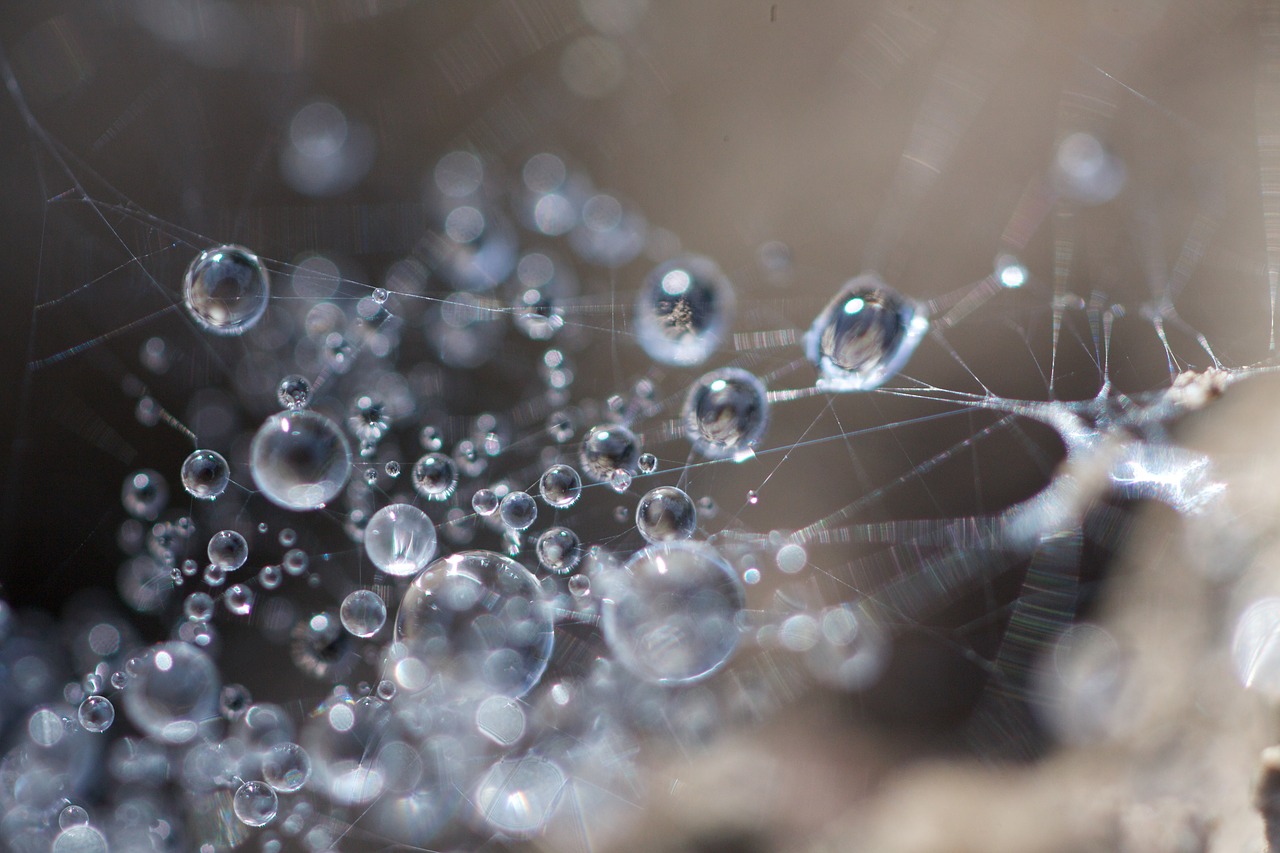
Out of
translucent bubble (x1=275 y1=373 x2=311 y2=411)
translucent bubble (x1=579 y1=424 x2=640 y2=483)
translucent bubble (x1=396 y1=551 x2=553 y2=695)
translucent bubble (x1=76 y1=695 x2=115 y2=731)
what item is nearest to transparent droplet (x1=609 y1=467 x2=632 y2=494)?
translucent bubble (x1=579 y1=424 x2=640 y2=483)

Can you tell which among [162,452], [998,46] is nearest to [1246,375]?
[998,46]

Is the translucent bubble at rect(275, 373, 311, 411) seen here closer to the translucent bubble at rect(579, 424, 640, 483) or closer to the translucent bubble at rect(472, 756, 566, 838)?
the translucent bubble at rect(579, 424, 640, 483)

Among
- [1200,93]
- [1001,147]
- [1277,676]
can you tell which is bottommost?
[1277,676]

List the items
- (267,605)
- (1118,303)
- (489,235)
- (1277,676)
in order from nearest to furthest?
(1277,676)
(1118,303)
(267,605)
(489,235)

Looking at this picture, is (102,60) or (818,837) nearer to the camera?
(818,837)

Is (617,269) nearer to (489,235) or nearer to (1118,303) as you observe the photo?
(489,235)

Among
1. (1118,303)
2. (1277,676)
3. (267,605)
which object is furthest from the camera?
(267,605)
